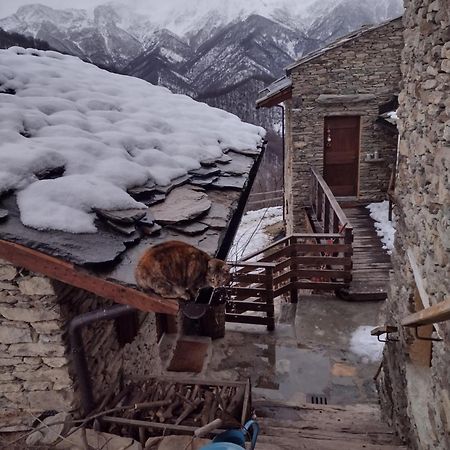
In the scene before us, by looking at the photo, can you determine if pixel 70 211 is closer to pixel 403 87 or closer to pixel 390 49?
pixel 403 87

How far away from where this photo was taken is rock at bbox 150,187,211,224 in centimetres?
275

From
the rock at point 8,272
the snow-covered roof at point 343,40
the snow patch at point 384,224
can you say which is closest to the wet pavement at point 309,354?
the snow patch at point 384,224

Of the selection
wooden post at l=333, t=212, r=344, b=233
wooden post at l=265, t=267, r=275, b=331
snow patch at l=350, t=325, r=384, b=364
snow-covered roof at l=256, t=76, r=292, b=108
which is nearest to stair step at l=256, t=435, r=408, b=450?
snow patch at l=350, t=325, r=384, b=364

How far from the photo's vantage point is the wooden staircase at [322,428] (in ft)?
11.7

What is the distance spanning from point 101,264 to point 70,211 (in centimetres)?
47

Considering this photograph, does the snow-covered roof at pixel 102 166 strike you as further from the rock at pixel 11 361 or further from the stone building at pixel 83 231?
the rock at pixel 11 361

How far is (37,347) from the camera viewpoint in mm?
2861

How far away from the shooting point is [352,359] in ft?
20.3

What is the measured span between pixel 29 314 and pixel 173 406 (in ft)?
4.55

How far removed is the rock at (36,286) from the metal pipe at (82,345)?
0.29 m

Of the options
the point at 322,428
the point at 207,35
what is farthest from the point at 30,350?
the point at 207,35

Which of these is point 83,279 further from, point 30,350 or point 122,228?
point 30,350

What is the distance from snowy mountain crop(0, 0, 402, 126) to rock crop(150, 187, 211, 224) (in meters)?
21.3

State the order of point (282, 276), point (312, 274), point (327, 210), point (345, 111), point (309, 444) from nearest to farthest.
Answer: point (309, 444) → point (282, 276) → point (312, 274) → point (327, 210) → point (345, 111)
